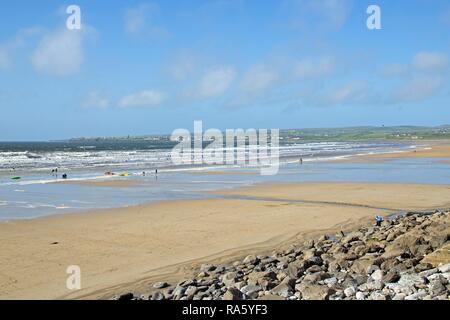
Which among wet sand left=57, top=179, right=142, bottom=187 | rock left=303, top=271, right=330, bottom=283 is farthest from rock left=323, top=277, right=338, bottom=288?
wet sand left=57, top=179, right=142, bottom=187

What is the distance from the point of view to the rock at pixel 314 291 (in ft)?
26.4

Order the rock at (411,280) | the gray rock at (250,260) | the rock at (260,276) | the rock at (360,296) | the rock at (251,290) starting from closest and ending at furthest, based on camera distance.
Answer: the rock at (360,296), the rock at (411,280), the rock at (251,290), the rock at (260,276), the gray rock at (250,260)

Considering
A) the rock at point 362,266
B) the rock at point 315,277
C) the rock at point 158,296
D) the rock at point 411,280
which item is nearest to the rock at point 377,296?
the rock at point 411,280

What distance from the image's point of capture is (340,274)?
371 inches

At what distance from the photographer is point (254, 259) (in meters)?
11.5

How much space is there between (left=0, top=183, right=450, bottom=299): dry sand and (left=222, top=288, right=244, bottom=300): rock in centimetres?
255

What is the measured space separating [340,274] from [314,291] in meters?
1.37

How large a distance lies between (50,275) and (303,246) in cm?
643

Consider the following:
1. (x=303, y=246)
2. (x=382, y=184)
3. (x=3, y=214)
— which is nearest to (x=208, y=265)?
(x=303, y=246)

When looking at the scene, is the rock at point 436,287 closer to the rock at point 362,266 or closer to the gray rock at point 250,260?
the rock at point 362,266

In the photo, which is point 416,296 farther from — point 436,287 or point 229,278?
point 229,278

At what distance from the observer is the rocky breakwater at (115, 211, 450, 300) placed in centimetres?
807
